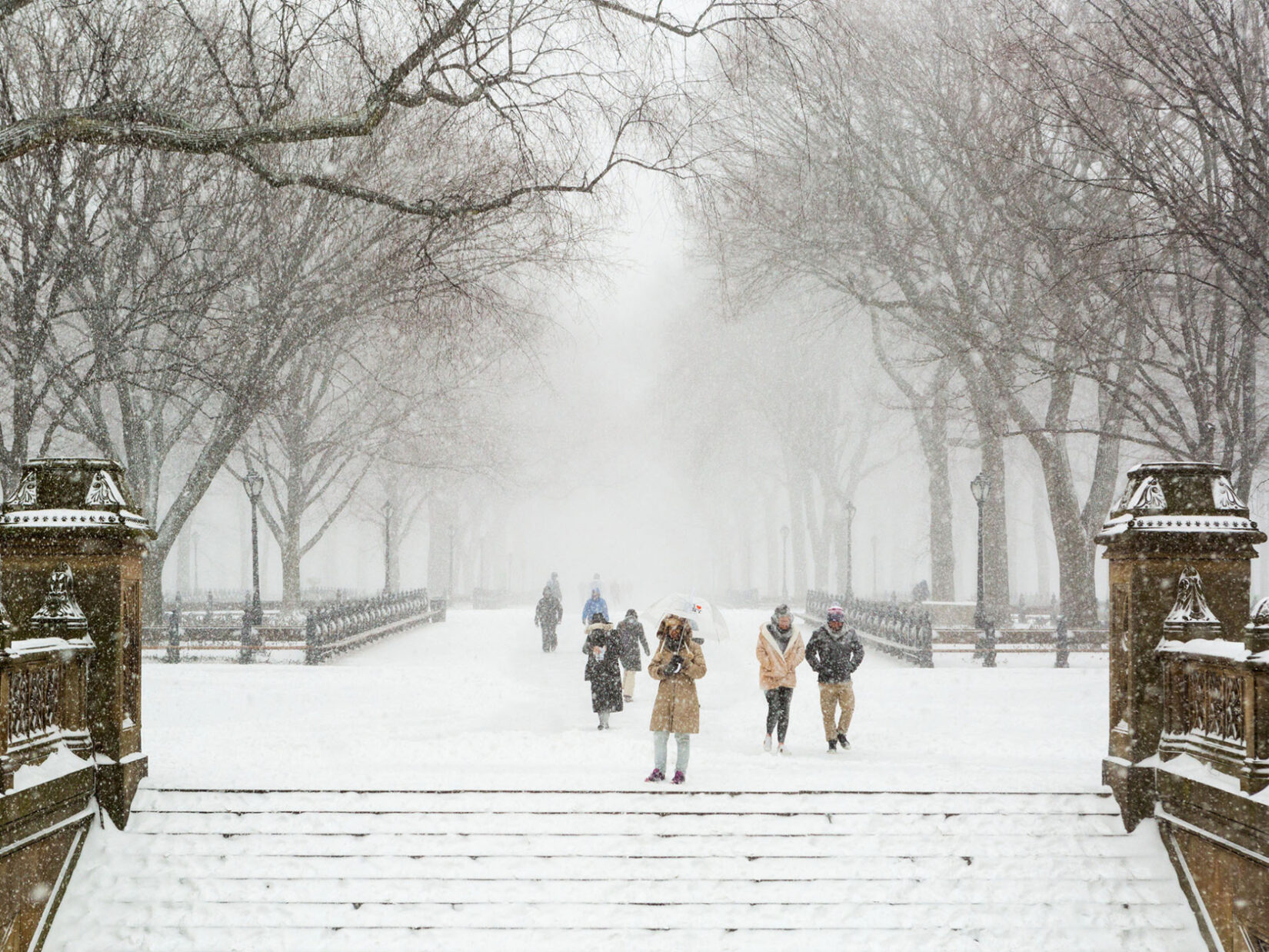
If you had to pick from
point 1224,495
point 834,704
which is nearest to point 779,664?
point 834,704

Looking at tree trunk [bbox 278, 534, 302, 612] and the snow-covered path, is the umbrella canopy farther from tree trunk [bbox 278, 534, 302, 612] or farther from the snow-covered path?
tree trunk [bbox 278, 534, 302, 612]

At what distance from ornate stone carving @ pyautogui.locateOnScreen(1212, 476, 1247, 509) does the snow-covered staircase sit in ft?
8.38

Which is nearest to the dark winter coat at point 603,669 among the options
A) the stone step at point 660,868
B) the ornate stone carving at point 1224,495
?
the stone step at point 660,868

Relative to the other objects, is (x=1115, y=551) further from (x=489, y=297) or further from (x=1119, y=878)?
(x=489, y=297)

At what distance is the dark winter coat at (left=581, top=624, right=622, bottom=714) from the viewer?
41.0 ft

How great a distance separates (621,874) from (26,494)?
222 inches

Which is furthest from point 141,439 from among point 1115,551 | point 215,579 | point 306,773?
point 215,579

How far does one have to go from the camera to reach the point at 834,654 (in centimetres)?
1088

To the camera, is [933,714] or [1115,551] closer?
[1115,551]

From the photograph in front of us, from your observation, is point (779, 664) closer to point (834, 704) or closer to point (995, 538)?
point (834, 704)

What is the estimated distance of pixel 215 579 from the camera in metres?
78.8

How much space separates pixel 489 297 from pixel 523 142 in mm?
5692

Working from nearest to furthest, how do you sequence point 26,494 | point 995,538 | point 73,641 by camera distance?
point 73,641 < point 26,494 < point 995,538

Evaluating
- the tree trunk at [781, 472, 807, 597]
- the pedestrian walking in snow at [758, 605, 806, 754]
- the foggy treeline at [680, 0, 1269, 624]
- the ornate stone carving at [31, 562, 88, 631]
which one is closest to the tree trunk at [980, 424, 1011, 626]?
the foggy treeline at [680, 0, 1269, 624]
